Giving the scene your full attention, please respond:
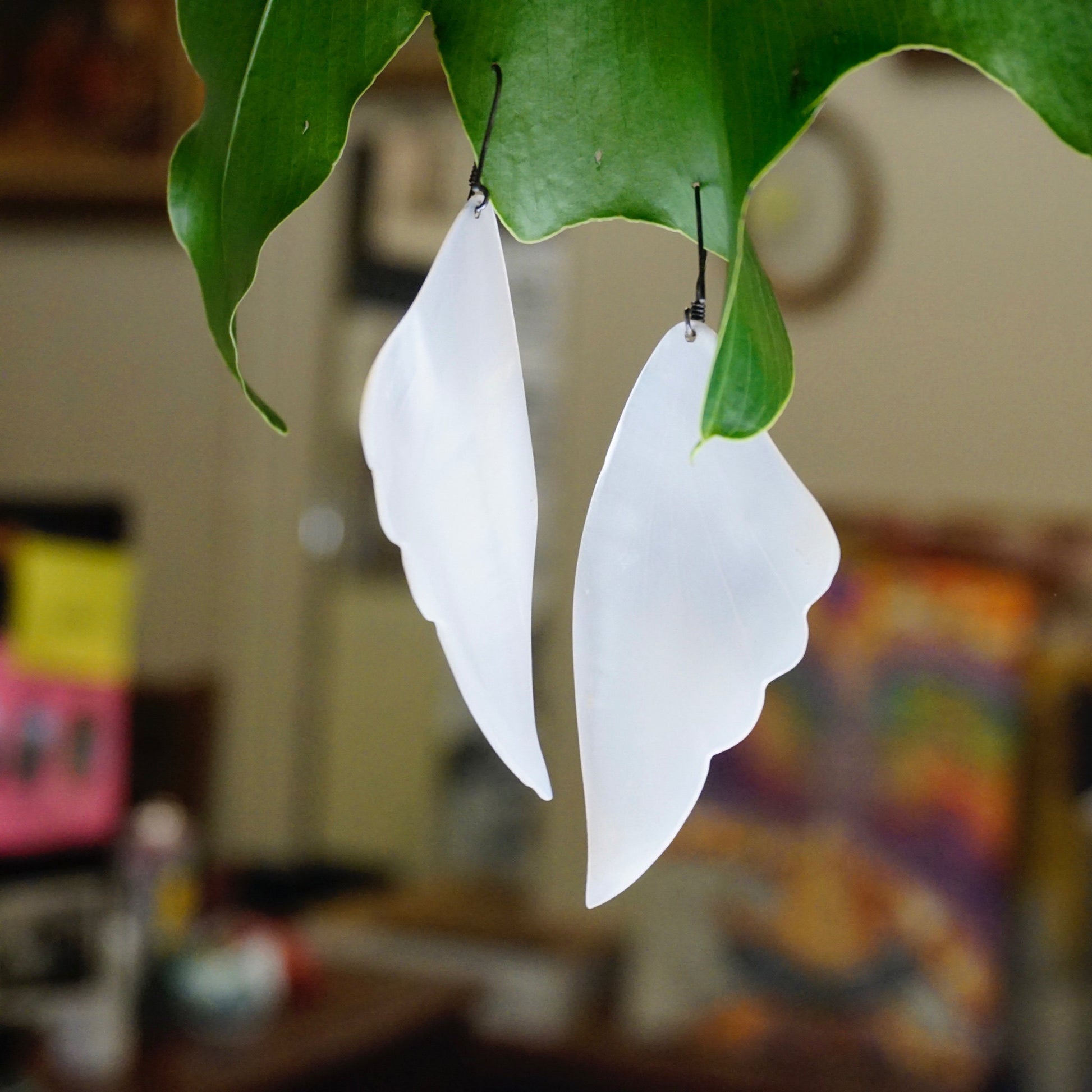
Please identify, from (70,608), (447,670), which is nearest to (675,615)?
(70,608)

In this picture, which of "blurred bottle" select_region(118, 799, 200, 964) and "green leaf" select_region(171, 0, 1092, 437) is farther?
"blurred bottle" select_region(118, 799, 200, 964)

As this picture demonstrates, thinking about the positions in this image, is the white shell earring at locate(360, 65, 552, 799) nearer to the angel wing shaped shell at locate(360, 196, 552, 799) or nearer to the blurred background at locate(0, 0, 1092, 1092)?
the angel wing shaped shell at locate(360, 196, 552, 799)

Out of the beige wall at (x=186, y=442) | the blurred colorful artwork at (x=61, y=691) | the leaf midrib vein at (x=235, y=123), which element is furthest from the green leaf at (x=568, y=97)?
the beige wall at (x=186, y=442)

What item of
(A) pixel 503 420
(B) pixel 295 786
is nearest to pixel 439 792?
(B) pixel 295 786

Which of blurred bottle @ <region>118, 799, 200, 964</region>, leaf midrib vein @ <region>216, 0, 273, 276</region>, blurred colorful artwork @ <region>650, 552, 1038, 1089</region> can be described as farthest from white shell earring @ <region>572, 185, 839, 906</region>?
blurred colorful artwork @ <region>650, 552, 1038, 1089</region>

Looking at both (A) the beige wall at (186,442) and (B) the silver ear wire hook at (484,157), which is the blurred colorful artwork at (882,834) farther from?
(B) the silver ear wire hook at (484,157)

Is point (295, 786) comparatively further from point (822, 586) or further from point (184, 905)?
point (822, 586)
